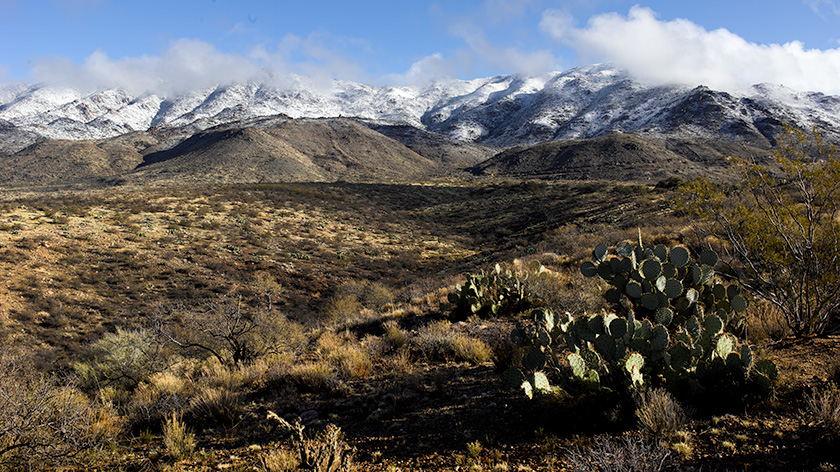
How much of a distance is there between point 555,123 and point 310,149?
97.0m

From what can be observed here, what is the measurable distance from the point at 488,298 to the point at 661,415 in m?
5.43

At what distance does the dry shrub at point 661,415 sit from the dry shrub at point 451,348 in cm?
266

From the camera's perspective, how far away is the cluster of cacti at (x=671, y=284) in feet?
18.2

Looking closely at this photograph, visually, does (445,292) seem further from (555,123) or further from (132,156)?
(555,123)

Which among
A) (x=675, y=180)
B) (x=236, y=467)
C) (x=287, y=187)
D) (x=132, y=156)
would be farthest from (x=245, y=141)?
(x=236, y=467)

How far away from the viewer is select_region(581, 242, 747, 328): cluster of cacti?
554 centimetres

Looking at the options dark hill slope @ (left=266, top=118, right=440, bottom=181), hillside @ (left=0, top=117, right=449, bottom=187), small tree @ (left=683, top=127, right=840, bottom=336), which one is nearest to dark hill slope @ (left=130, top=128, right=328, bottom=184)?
hillside @ (left=0, top=117, right=449, bottom=187)

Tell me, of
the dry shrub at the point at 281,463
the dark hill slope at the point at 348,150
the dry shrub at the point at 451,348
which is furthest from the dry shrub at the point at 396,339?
the dark hill slope at the point at 348,150

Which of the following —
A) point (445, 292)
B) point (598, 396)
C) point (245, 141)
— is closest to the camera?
point (598, 396)

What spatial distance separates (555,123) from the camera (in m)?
151

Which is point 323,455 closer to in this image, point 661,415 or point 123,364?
point 661,415

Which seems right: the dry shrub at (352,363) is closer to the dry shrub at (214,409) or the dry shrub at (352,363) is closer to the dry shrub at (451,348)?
the dry shrub at (451,348)

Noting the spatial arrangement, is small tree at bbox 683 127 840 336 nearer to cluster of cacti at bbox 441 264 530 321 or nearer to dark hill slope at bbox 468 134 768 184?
cluster of cacti at bbox 441 264 530 321

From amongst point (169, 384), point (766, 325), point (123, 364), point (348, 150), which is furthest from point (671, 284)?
point (348, 150)
